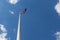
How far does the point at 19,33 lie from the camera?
135 feet

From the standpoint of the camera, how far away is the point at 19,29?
41.4 meters

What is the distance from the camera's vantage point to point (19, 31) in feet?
136

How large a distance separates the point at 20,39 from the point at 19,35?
457 mm

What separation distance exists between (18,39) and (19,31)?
0.98m

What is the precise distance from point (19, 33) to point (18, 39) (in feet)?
2.19

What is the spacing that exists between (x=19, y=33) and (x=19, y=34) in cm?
11

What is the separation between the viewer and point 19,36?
4100 centimetres

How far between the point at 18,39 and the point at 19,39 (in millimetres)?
95

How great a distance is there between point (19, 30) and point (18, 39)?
1.07 metres

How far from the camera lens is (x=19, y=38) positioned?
40.8m

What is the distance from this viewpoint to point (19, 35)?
41.0 metres

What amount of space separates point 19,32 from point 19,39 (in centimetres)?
83

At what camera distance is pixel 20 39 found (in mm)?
40750

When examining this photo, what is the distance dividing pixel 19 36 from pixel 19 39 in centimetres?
38
